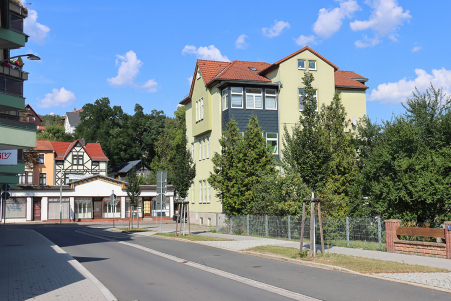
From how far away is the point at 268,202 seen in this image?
26.5m

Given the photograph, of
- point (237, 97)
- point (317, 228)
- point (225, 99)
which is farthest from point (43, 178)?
point (317, 228)

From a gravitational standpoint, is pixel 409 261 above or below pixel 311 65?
below

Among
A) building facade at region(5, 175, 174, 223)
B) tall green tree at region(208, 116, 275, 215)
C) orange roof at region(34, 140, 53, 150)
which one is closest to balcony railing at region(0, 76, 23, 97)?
tall green tree at region(208, 116, 275, 215)

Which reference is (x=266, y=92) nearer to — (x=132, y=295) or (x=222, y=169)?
(x=222, y=169)

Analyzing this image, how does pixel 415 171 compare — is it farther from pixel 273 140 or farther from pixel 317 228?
pixel 273 140

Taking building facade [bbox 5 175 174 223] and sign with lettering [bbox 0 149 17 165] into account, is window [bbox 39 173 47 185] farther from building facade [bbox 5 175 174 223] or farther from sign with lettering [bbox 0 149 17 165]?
sign with lettering [bbox 0 149 17 165]

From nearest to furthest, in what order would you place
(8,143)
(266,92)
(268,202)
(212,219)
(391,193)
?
(8,143)
(391,193)
(268,202)
(266,92)
(212,219)

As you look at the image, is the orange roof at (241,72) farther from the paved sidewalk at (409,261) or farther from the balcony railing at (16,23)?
the paved sidewalk at (409,261)

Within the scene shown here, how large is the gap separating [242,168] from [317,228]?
8.93 m

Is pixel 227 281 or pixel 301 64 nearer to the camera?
pixel 227 281

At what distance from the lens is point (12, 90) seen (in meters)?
25.6

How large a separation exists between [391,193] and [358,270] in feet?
27.7

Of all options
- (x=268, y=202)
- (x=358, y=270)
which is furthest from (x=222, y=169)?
(x=358, y=270)

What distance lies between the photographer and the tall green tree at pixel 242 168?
28.6 m
